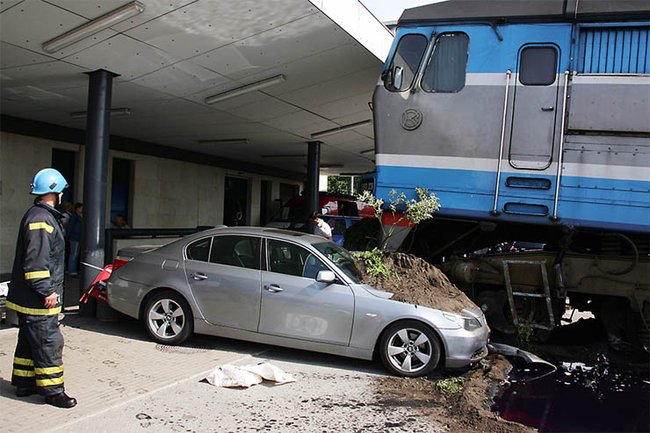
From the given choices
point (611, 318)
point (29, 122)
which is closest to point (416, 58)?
point (611, 318)

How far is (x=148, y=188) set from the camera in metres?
15.0

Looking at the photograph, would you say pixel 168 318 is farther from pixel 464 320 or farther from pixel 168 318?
pixel 464 320

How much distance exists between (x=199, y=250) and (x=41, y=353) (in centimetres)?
244

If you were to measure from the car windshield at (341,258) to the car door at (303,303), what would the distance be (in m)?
0.19

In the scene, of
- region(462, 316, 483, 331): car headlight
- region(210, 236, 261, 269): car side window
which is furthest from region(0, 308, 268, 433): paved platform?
region(462, 316, 483, 331): car headlight

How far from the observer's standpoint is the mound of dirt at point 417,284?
5.64 m

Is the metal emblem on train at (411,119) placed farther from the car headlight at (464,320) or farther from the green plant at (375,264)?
the car headlight at (464,320)

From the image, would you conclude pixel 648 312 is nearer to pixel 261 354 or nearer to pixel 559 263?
pixel 559 263

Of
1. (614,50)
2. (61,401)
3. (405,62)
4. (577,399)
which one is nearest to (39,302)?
(61,401)

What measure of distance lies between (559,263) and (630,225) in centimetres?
90

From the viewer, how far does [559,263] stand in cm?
632

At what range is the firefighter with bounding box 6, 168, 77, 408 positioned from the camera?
4121 millimetres

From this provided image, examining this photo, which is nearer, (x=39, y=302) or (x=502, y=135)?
(x=39, y=302)

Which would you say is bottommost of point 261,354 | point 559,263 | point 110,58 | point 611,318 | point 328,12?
point 261,354
